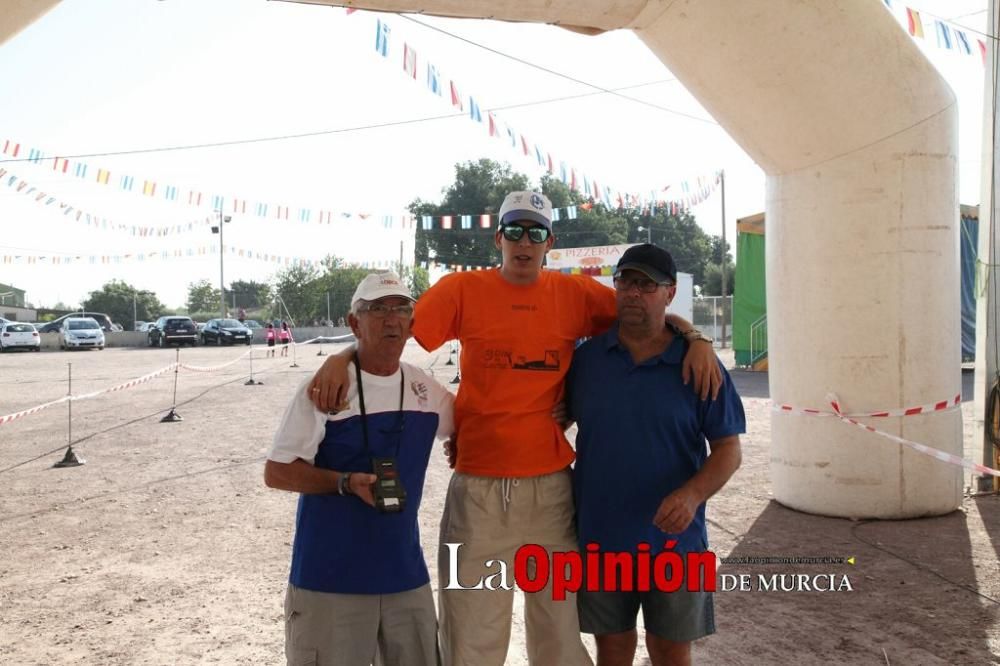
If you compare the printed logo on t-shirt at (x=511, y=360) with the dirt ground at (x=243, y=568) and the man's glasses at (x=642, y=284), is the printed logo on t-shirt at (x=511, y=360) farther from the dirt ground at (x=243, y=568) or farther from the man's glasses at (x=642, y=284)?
the dirt ground at (x=243, y=568)

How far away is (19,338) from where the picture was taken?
107ft

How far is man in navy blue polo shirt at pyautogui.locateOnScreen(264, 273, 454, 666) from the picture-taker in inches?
99.6

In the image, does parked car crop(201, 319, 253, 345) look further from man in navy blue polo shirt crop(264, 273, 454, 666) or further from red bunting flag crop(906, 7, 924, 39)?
man in navy blue polo shirt crop(264, 273, 454, 666)

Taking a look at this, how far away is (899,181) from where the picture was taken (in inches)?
240

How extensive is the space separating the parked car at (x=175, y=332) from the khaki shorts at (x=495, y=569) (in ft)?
120

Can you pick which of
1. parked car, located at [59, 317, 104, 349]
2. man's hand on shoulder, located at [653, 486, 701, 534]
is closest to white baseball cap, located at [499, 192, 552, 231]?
man's hand on shoulder, located at [653, 486, 701, 534]

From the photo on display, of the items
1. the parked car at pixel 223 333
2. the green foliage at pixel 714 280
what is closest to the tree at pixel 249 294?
the parked car at pixel 223 333

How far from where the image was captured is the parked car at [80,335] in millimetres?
33812

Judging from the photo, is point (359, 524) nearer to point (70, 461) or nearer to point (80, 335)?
point (70, 461)

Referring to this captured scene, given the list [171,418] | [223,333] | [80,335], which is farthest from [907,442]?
[223,333]

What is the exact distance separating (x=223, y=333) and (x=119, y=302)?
31.0 m

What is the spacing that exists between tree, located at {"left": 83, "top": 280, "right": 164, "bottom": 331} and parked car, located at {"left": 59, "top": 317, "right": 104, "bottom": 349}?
27.7 metres

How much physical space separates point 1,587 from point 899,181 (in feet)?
22.7

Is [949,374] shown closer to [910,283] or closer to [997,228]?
[910,283]
